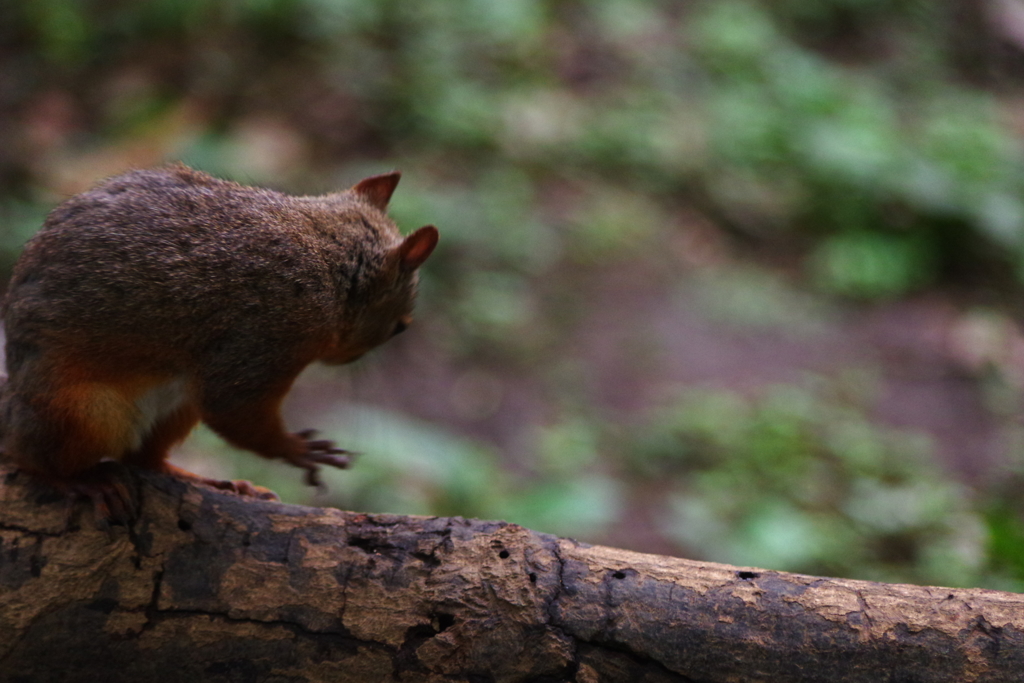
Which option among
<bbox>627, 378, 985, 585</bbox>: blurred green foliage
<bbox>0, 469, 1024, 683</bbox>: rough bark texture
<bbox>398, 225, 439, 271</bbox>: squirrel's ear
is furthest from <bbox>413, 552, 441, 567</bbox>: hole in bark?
<bbox>627, 378, 985, 585</bbox>: blurred green foliage

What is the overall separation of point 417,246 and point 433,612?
131cm

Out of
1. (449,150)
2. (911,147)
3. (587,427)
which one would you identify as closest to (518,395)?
(587,427)

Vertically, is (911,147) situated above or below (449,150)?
above

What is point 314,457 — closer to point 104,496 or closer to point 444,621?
point 104,496

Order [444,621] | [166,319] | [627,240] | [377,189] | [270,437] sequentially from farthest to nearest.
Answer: [627,240], [377,189], [270,437], [166,319], [444,621]

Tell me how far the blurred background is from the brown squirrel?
233cm

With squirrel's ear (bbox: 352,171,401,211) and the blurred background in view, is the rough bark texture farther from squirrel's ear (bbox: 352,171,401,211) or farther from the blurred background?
the blurred background

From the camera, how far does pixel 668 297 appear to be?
8203 millimetres

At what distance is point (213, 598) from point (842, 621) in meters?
1.61

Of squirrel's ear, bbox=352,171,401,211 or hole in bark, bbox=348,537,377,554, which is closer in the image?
hole in bark, bbox=348,537,377,554

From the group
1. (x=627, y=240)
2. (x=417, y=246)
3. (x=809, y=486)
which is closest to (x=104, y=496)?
(x=417, y=246)

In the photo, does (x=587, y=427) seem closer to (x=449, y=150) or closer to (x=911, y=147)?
(x=449, y=150)

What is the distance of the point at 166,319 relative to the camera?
2859 millimetres

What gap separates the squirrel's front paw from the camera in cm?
321
